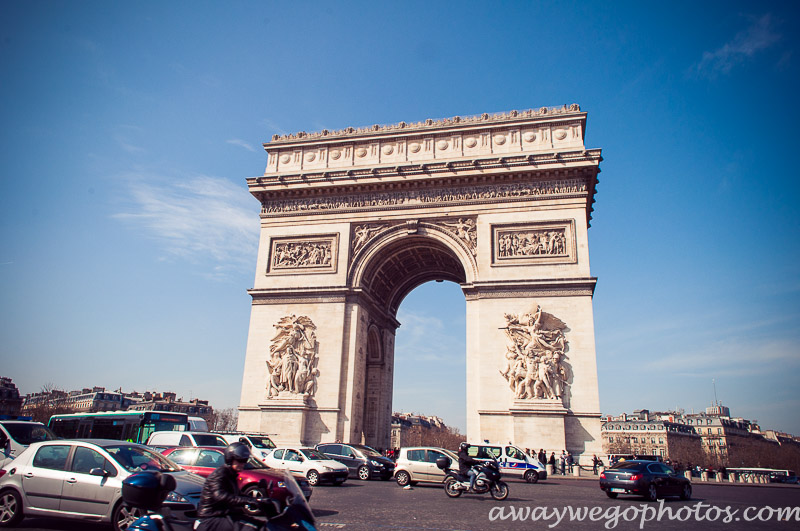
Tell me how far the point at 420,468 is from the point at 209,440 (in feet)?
20.8

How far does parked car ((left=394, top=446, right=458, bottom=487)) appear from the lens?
1664cm

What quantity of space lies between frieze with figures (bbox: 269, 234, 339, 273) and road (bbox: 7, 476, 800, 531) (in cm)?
1395

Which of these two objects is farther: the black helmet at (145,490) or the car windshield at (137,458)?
the car windshield at (137,458)

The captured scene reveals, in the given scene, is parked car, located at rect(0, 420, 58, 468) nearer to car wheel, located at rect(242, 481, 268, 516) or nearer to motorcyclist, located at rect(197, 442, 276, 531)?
car wheel, located at rect(242, 481, 268, 516)

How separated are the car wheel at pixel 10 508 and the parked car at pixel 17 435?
15.9 ft

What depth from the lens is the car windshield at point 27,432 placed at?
13.1 m

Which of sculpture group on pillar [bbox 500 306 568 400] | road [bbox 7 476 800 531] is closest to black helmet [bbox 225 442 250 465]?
road [bbox 7 476 800 531]

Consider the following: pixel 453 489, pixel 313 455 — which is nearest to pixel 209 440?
pixel 313 455

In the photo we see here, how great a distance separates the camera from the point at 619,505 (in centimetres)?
1275

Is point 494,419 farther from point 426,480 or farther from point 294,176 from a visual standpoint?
point 294,176

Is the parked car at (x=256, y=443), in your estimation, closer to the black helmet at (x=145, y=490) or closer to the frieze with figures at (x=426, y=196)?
the black helmet at (x=145, y=490)

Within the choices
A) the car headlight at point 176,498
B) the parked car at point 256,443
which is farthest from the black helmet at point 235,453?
the parked car at point 256,443

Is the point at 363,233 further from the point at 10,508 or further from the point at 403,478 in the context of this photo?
the point at 10,508

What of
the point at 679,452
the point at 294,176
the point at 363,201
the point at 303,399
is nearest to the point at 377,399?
the point at 303,399
